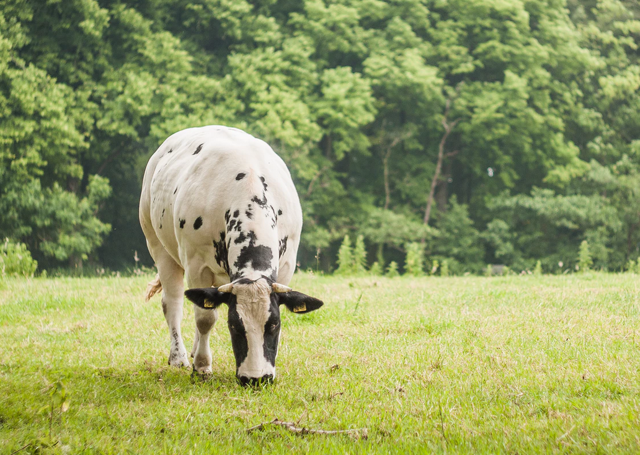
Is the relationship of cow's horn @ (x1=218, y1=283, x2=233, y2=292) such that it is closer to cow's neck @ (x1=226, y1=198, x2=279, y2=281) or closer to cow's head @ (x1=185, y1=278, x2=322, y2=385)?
cow's head @ (x1=185, y1=278, x2=322, y2=385)

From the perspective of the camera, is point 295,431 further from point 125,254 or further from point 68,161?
point 125,254

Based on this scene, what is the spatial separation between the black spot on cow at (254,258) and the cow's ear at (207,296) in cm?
24

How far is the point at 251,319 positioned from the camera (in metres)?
4.36

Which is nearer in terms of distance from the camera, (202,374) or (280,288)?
(280,288)

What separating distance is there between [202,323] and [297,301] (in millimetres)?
1043

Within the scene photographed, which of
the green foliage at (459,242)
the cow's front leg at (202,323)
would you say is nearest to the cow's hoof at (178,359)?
the cow's front leg at (202,323)

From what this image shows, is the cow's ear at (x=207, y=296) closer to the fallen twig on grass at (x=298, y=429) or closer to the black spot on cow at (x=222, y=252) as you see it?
the black spot on cow at (x=222, y=252)

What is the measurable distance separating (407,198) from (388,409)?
25.5 m

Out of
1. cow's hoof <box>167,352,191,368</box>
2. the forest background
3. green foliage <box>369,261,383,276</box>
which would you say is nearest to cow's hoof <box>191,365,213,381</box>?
cow's hoof <box>167,352,191,368</box>

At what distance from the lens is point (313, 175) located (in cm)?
2442

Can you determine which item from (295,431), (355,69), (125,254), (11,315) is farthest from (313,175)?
(295,431)

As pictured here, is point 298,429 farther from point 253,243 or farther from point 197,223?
point 197,223

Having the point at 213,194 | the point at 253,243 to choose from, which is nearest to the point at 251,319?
the point at 253,243

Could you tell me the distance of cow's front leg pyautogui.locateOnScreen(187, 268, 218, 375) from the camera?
16.9ft
